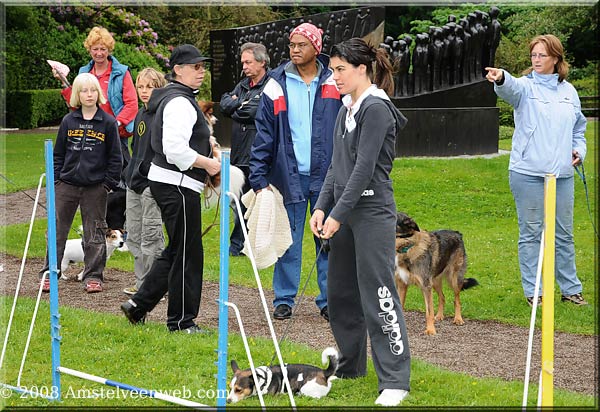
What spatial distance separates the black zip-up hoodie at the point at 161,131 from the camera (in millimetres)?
6891

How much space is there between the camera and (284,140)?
24.9 ft

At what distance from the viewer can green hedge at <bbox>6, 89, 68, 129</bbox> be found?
28.5m

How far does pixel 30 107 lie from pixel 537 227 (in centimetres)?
2322

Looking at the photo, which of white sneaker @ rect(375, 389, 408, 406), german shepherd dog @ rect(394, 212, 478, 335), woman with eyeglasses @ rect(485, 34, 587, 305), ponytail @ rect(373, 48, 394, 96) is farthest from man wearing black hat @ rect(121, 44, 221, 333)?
woman with eyeglasses @ rect(485, 34, 587, 305)

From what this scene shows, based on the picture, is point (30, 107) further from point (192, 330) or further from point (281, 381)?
point (281, 381)

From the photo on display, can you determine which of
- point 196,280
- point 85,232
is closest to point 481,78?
point 85,232

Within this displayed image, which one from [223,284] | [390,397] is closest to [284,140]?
[390,397]

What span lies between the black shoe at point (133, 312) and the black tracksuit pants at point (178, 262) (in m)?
0.05

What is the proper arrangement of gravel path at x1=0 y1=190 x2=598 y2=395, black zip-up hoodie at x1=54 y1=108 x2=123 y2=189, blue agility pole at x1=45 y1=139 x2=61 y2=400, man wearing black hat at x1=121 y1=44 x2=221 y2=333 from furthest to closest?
black zip-up hoodie at x1=54 y1=108 x2=123 y2=189 < man wearing black hat at x1=121 y1=44 x2=221 y2=333 < gravel path at x1=0 y1=190 x2=598 y2=395 < blue agility pole at x1=45 y1=139 x2=61 y2=400

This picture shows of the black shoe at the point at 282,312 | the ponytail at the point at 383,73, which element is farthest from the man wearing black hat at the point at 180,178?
the ponytail at the point at 383,73

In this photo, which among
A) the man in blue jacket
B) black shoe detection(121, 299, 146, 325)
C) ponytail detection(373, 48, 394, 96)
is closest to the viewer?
ponytail detection(373, 48, 394, 96)

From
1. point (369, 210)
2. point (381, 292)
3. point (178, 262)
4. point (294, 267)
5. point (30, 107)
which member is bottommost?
point (294, 267)

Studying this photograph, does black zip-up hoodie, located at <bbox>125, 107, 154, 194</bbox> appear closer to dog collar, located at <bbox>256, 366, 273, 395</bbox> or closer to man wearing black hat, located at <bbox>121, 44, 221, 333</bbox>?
man wearing black hat, located at <bbox>121, 44, 221, 333</bbox>

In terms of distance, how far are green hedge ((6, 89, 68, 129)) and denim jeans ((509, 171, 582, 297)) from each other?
22.7 m
